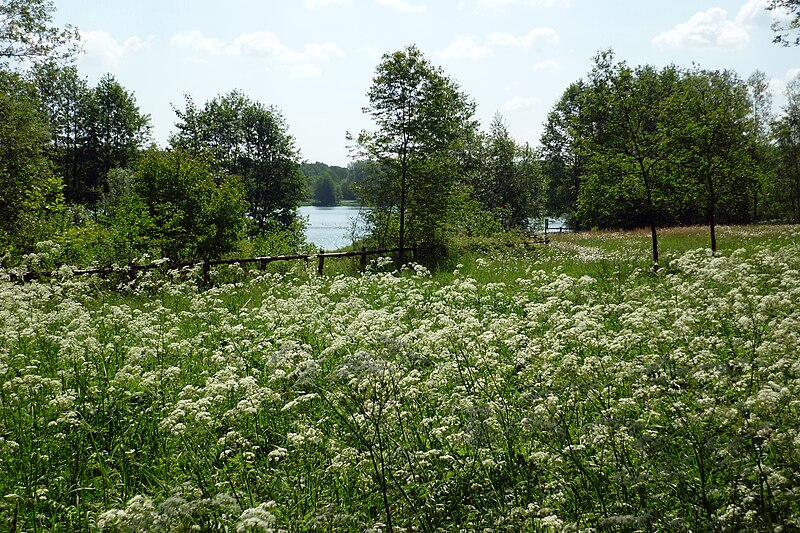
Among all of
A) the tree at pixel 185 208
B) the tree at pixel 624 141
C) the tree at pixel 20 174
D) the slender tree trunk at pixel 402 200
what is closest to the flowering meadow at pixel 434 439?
the tree at pixel 624 141

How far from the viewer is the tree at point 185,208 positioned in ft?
62.5

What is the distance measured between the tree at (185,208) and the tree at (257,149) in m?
29.7

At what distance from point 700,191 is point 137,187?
21098 millimetres

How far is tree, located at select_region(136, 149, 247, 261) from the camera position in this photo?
19.0 metres

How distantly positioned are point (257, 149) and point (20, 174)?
112 ft

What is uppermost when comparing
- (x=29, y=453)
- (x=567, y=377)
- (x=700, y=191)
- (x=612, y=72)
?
(x=612, y=72)

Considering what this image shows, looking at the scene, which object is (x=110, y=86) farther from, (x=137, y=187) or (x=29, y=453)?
(x=29, y=453)

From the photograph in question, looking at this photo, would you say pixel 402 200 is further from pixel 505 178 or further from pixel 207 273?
pixel 505 178

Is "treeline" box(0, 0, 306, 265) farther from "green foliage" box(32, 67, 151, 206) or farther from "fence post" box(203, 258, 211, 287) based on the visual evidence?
"green foliage" box(32, 67, 151, 206)

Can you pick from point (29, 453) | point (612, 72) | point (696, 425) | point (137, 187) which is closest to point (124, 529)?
point (29, 453)

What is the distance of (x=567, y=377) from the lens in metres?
4.61

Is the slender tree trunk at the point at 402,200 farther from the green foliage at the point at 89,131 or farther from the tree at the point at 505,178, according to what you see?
the green foliage at the point at 89,131

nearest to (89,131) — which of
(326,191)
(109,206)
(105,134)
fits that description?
(105,134)

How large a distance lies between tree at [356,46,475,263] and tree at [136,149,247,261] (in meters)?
6.12
